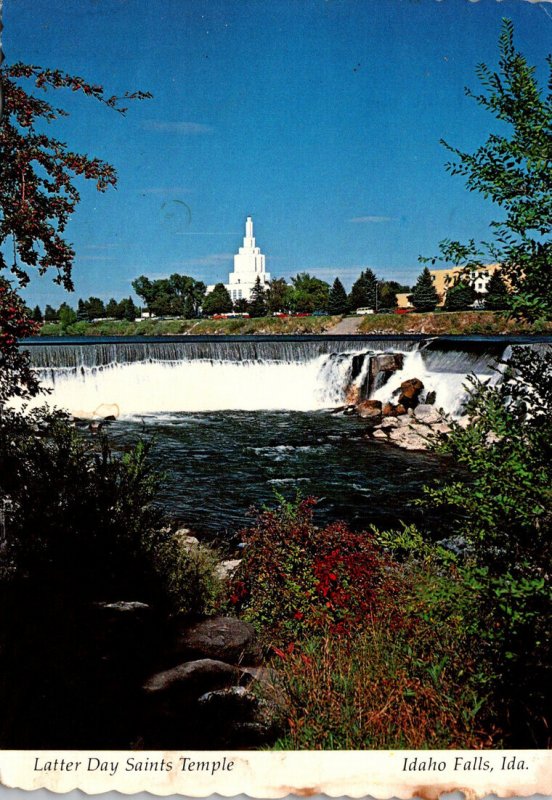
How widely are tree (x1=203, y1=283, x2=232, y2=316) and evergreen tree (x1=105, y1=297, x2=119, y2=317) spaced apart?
0.75 m

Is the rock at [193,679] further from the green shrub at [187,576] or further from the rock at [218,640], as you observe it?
the green shrub at [187,576]

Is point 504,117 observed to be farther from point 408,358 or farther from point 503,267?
point 408,358

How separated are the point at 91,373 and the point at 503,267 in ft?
13.8

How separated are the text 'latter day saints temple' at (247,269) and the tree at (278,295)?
0.08 m

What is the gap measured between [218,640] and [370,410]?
453 centimetres

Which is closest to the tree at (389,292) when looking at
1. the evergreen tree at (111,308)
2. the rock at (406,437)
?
the rock at (406,437)

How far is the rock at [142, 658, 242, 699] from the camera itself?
3.71m

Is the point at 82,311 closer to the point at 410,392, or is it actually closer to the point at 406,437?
the point at 406,437

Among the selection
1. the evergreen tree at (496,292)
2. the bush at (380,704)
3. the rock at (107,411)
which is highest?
the evergreen tree at (496,292)

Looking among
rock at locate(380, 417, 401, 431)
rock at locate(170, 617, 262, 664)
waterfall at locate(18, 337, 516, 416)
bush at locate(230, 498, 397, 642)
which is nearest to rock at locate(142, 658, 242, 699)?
rock at locate(170, 617, 262, 664)

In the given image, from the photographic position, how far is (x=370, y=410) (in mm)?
8234

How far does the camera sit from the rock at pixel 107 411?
5.84 m

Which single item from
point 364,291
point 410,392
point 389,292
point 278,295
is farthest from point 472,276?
point 410,392

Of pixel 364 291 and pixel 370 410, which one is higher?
pixel 364 291
